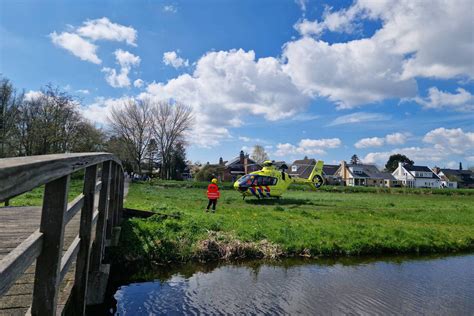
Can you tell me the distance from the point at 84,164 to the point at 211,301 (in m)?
4.77

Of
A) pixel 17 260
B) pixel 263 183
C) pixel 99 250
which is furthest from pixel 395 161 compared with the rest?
pixel 17 260

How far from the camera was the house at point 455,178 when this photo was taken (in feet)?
330

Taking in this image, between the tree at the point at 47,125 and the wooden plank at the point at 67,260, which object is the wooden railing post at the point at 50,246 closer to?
the wooden plank at the point at 67,260

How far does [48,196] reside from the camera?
2428 millimetres

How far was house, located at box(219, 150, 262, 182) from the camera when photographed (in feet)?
276

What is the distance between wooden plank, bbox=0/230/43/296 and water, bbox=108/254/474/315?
4.73 meters

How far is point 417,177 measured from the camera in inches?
3703

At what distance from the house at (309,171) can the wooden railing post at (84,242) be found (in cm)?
7944

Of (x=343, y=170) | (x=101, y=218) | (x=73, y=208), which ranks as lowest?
(x=101, y=218)

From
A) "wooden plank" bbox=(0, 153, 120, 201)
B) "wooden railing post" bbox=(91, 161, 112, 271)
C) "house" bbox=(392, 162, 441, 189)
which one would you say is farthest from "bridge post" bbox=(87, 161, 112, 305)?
"house" bbox=(392, 162, 441, 189)

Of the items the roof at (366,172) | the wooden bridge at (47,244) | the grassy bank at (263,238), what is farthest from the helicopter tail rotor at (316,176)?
the roof at (366,172)

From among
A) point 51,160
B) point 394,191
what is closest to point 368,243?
point 51,160

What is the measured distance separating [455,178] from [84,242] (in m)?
118

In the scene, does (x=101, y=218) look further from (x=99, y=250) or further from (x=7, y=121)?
(x=7, y=121)
